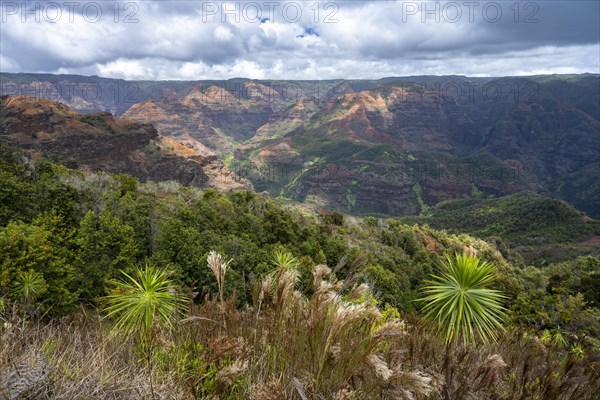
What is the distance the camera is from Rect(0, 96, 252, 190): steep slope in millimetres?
85812

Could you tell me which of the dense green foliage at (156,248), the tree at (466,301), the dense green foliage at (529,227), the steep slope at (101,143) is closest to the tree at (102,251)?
the dense green foliage at (156,248)

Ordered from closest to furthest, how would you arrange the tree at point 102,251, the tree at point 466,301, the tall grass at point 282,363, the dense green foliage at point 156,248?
the tall grass at point 282,363 → the tree at point 466,301 → the dense green foliage at point 156,248 → the tree at point 102,251

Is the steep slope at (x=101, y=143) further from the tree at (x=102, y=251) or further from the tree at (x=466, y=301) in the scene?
the tree at (x=466, y=301)

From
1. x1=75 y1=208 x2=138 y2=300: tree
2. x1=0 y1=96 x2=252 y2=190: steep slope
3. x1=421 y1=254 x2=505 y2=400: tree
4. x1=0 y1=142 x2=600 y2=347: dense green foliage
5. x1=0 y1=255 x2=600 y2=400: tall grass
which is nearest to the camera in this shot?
x1=0 y1=255 x2=600 y2=400: tall grass

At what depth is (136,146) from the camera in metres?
111

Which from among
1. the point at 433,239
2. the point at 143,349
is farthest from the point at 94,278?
the point at 433,239

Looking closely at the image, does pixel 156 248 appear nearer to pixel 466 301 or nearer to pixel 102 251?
pixel 102 251

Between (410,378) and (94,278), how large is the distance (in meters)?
17.1

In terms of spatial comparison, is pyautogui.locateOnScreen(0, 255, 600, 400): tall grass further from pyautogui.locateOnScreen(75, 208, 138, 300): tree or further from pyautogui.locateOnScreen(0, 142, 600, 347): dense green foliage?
pyautogui.locateOnScreen(75, 208, 138, 300): tree

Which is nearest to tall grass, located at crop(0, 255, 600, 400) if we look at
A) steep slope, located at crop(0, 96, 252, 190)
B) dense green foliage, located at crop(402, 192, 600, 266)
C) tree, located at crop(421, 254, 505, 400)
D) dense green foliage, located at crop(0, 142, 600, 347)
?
dense green foliage, located at crop(0, 142, 600, 347)

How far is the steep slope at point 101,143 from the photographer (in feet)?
282

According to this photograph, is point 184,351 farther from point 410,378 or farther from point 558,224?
point 558,224

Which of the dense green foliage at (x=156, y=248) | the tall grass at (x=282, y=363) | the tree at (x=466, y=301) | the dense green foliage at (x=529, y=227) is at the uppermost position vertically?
the tall grass at (x=282, y=363)

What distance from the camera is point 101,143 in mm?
101625
